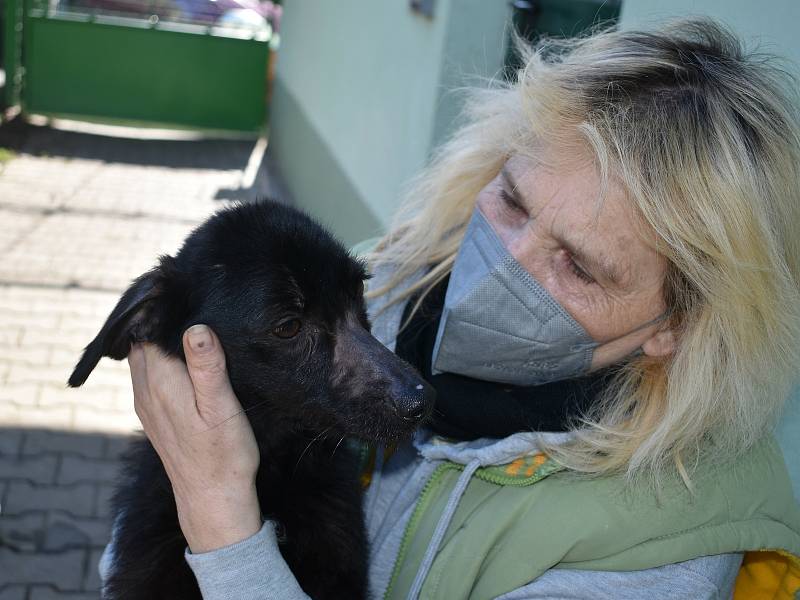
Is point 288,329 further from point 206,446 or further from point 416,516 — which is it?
point 416,516

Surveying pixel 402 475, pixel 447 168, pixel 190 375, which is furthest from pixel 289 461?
pixel 447 168

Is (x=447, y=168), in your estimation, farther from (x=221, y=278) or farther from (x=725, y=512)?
(x=725, y=512)

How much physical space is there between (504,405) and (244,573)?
2.62 feet

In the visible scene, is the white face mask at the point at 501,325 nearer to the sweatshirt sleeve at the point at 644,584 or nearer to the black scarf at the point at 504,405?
the black scarf at the point at 504,405

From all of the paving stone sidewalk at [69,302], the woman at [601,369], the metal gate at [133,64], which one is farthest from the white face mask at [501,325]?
the metal gate at [133,64]

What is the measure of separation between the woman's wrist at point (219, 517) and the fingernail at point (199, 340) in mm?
326

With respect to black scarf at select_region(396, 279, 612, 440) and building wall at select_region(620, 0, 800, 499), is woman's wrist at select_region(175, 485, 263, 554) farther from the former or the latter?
building wall at select_region(620, 0, 800, 499)

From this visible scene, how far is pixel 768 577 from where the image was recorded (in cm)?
224

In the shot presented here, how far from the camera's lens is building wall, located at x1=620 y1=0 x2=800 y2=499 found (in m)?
2.38

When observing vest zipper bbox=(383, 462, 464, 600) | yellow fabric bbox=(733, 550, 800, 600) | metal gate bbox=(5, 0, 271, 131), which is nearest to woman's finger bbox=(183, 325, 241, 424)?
vest zipper bbox=(383, 462, 464, 600)

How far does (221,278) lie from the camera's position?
2.27m

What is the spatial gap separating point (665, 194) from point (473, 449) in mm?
793

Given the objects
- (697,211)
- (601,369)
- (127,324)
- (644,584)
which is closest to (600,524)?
(644,584)

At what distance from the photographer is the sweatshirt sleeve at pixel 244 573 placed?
2.01m
